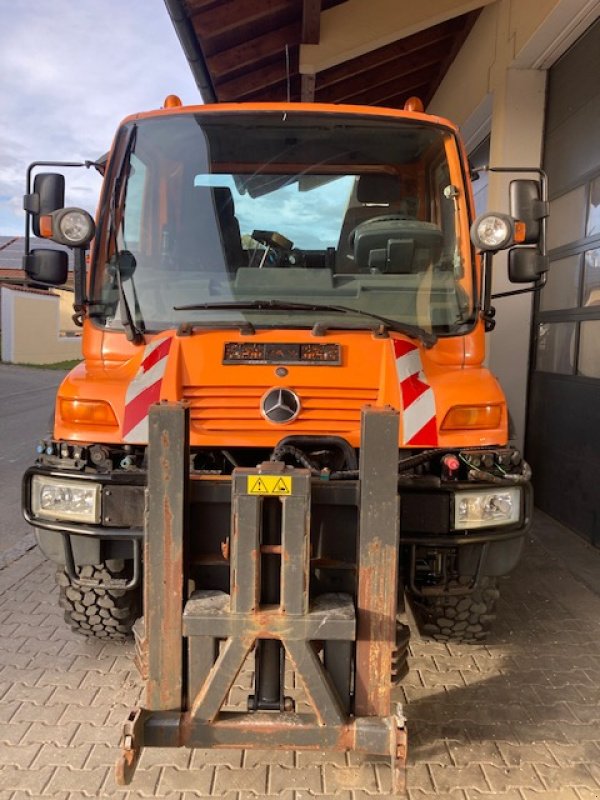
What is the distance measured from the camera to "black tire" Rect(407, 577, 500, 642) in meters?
3.32

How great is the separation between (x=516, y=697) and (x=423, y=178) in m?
2.69

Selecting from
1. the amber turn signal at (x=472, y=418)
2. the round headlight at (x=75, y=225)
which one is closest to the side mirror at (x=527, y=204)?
the amber turn signal at (x=472, y=418)

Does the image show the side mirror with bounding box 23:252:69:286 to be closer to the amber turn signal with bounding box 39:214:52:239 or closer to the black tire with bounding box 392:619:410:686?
the amber turn signal with bounding box 39:214:52:239

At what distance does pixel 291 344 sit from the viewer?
2.83 m

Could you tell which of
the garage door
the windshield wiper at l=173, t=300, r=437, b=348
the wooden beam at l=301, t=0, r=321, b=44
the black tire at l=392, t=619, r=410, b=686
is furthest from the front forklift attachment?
the wooden beam at l=301, t=0, r=321, b=44

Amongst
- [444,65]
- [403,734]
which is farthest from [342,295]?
[444,65]

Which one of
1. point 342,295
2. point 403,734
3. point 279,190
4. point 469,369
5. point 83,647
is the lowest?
point 83,647

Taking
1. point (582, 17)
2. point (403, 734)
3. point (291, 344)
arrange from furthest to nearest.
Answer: point (582, 17)
point (291, 344)
point (403, 734)

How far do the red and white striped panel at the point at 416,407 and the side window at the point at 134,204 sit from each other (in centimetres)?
153

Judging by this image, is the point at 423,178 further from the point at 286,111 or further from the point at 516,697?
the point at 516,697

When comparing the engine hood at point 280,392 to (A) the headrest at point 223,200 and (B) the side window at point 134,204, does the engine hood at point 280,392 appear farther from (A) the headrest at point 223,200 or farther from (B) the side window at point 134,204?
(A) the headrest at point 223,200

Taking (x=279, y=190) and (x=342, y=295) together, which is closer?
(x=342, y=295)

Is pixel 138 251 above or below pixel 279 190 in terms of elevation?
below

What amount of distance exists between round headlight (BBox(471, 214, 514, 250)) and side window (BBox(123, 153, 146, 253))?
1.72 meters
